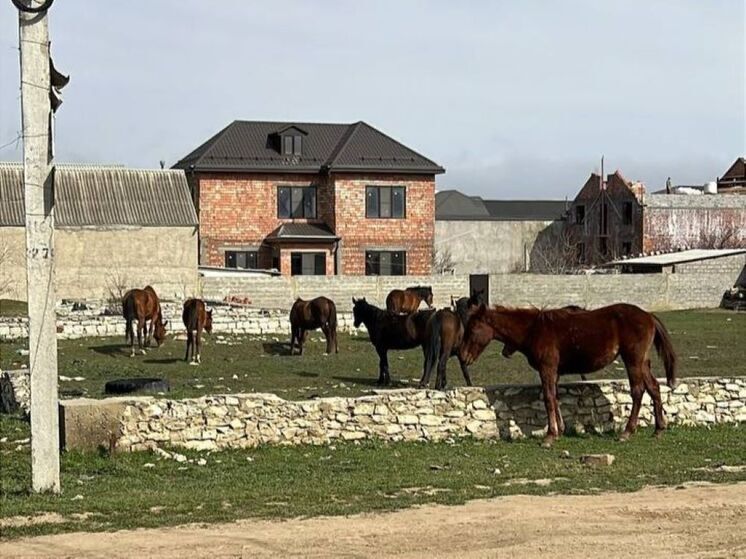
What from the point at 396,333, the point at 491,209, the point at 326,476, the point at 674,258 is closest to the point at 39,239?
the point at 326,476

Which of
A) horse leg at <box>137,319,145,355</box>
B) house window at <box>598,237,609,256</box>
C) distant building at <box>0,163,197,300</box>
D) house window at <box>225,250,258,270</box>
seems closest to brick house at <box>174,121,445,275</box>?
house window at <box>225,250,258,270</box>

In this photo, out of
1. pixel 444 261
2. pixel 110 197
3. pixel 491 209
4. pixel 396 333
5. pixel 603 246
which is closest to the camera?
pixel 396 333

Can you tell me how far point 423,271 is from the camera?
54062 mm

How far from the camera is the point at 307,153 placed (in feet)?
177

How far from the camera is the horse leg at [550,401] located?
602 inches

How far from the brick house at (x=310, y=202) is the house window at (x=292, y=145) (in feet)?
0.15

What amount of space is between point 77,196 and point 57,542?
3767 cm

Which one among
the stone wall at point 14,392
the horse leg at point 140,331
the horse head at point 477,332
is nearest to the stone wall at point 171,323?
the horse leg at point 140,331

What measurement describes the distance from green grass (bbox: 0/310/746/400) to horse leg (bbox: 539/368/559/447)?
3.62 metres

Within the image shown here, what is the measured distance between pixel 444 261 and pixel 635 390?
169 feet

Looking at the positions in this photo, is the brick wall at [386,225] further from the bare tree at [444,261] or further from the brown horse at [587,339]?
the brown horse at [587,339]

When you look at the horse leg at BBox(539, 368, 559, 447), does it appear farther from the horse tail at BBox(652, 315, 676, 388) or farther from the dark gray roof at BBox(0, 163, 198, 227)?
the dark gray roof at BBox(0, 163, 198, 227)

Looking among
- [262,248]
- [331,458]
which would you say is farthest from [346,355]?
[262,248]

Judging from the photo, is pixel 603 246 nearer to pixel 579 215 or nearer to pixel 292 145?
pixel 579 215
